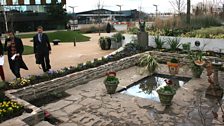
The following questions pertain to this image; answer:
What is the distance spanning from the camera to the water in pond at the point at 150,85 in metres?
6.28

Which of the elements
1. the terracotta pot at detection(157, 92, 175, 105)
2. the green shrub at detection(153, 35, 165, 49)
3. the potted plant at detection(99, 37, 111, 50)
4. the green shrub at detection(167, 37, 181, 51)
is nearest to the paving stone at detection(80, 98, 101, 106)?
the terracotta pot at detection(157, 92, 175, 105)

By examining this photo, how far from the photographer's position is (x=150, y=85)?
22.9 feet

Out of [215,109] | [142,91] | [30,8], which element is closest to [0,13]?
[30,8]

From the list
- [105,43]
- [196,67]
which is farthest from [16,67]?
[105,43]

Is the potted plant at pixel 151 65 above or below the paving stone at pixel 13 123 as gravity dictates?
above

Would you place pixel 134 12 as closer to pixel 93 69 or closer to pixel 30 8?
pixel 30 8

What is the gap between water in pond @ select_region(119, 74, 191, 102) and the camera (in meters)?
6.28

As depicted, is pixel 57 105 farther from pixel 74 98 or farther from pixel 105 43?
pixel 105 43

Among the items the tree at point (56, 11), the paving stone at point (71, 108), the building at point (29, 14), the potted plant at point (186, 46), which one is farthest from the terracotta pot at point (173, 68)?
the tree at point (56, 11)

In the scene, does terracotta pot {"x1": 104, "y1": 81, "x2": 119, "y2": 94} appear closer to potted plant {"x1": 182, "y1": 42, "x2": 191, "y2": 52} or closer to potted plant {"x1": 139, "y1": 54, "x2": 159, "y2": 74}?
potted plant {"x1": 139, "y1": 54, "x2": 159, "y2": 74}

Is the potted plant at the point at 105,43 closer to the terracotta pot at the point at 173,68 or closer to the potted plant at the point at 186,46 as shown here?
the potted plant at the point at 186,46

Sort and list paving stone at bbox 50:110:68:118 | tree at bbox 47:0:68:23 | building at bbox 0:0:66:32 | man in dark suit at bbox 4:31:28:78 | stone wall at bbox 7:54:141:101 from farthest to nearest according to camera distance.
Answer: tree at bbox 47:0:68:23 < building at bbox 0:0:66:32 < man in dark suit at bbox 4:31:28:78 < stone wall at bbox 7:54:141:101 < paving stone at bbox 50:110:68:118

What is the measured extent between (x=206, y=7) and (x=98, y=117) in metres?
17.7

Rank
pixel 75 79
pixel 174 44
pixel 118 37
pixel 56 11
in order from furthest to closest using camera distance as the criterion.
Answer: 1. pixel 56 11
2. pixel 118 37
3. pixel 174 44
4. pixel 75 79
